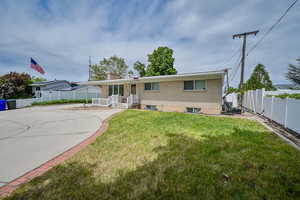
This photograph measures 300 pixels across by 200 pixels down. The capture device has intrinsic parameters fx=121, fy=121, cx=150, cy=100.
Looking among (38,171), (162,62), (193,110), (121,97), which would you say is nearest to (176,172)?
(38,171)

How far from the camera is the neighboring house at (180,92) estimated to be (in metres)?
9.04

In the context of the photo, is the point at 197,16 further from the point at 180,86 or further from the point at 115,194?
the point at 115,194

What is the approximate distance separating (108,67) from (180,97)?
104ft

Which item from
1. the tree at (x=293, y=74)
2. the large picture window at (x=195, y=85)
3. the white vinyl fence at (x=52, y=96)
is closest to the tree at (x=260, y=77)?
the tree at (x=293, y=74)

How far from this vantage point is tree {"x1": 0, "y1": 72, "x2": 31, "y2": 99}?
57.1 ft

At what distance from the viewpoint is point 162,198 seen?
70.6 inches

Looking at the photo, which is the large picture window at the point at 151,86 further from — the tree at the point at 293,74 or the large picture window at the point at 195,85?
the tree at the point at 293,74

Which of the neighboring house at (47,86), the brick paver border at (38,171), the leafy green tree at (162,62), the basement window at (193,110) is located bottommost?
the brick paver border at (38,171)

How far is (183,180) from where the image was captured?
2160 mm

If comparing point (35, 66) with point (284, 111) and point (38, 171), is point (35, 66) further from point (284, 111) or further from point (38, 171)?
point (284, 111)

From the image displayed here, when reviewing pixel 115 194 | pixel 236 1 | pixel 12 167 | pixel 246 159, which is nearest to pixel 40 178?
pixel 12 167

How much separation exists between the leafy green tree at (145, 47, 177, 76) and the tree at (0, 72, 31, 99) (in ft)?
80.6

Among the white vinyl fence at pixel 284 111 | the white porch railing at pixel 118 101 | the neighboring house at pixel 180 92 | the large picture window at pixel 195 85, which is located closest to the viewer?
the white vinyl fence at pixel 284 111

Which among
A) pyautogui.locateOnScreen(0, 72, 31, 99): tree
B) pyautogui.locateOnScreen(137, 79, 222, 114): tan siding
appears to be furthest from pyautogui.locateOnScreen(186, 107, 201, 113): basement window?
pyautogui.locateOnScreen(0, 72, 31, 99): tree
